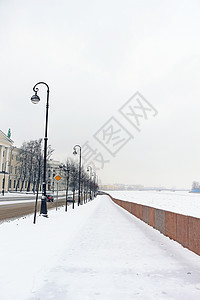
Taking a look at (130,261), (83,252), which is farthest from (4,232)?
(130,261)

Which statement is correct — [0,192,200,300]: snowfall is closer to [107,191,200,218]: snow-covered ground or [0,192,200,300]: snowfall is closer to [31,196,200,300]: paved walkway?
[31,196,200,300]: paved walkway

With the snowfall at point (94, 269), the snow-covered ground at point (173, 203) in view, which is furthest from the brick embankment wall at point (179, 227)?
the snow-covered ground at point (173, 203)

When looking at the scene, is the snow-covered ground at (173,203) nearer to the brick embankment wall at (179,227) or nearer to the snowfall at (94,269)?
the brick embankment wall at (179,227)

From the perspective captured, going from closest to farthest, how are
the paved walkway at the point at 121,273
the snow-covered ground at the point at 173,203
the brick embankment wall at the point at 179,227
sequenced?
the paved walkway at the point at 121,273
the brick embankment wall at the point at 179,227
the snow-covered ground at the point at 173,203

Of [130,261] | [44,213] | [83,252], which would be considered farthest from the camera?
[44,213]

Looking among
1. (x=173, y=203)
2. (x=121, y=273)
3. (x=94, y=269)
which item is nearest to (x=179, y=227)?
(x=121, y=273)

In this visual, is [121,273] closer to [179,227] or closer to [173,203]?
[179,227]

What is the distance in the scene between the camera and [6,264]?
21.2ft

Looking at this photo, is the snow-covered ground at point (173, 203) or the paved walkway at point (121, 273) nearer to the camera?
the paved walkway at point (121, 273)

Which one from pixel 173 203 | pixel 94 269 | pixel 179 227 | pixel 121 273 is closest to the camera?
pixel 121 273

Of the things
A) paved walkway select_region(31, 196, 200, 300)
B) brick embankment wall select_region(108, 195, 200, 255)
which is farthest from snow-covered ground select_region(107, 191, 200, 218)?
paved walkway select_region(31, 196, 200, 300)

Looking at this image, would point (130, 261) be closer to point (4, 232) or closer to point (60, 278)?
point (60, 278)

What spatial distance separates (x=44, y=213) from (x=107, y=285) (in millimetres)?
12995

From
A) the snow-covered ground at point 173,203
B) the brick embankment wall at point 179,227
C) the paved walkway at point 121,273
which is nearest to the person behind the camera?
the paved walkway at point 121,273
